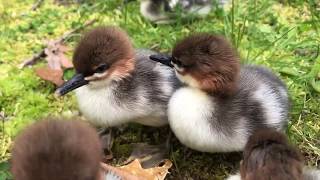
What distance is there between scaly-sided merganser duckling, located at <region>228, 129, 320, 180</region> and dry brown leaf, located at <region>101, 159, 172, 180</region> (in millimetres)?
516

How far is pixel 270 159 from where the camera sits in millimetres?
1870

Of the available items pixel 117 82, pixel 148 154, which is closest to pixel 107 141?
pixel 148 154

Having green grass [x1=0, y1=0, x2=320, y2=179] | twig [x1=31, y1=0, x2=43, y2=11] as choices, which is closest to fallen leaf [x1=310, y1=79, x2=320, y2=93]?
green grass [x1=0, y1=0, x2=320, y2=179]

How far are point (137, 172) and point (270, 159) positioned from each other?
69cm

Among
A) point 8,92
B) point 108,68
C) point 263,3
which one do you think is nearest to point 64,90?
point 108,68

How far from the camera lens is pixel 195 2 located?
11.8ft

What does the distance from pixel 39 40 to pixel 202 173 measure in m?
1.53

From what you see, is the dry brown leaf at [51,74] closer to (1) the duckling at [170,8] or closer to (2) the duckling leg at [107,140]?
(2) the duckling leg at [107,140]

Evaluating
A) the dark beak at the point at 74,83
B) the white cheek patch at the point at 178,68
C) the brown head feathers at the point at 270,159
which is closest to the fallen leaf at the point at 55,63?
the dark beak at the point at 74,83

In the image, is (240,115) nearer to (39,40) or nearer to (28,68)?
(28,68)

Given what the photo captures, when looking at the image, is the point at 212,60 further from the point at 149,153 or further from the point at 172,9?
the point at 172,9

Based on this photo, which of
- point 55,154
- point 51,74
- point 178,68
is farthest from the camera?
point 51,74

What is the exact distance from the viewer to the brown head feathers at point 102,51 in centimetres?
240

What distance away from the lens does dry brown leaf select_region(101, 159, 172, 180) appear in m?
2.36
